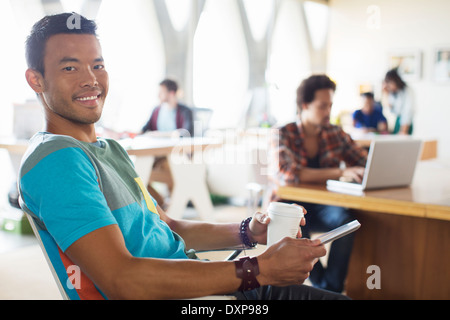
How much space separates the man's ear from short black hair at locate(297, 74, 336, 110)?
1.96 metres

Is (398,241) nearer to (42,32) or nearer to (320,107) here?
(320,107)

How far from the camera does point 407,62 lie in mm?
8453

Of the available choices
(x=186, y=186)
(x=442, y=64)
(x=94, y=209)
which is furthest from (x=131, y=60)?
(x=442, y=64)

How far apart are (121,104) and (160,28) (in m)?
1.42

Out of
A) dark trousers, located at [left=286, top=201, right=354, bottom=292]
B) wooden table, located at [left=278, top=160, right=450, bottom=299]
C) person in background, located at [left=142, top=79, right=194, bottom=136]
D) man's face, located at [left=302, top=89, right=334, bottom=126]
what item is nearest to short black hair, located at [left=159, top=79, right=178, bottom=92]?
person in background, located at [left=142, top=79, right=194, bottom=136]

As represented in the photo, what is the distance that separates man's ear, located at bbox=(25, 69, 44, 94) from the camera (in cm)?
116

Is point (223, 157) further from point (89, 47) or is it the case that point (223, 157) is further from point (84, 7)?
point (89, 47)

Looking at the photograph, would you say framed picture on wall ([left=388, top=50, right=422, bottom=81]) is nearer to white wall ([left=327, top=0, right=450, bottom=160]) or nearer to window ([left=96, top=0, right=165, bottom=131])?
white wall ([left=327, top=0, right=450, bottom=160])

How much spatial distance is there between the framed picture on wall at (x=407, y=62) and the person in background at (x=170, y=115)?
16.3 ft

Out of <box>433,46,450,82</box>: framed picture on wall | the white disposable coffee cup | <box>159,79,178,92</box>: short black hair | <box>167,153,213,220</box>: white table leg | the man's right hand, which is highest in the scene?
<box>433,46,450,82</box>: framed picture on wall

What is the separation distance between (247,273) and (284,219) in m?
0.20
